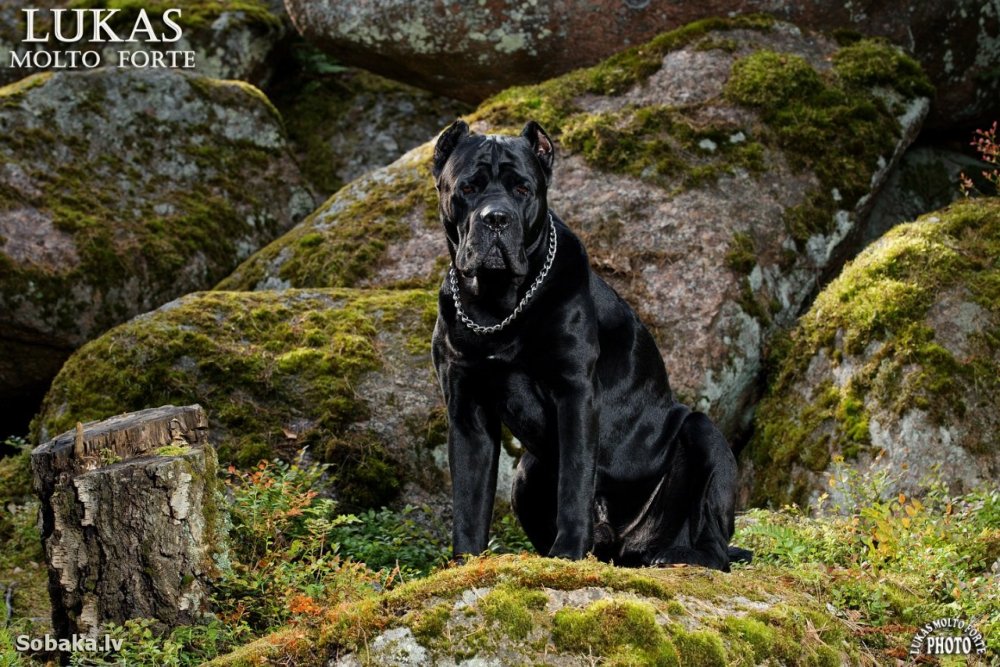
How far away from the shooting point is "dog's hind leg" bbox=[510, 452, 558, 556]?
19.1 ft

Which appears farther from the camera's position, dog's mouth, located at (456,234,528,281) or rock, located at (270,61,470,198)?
rock, located at (270,61,470,198)

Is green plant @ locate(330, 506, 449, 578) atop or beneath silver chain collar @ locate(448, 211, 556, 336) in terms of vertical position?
beneath

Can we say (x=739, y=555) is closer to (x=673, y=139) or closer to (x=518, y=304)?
(x=518, y=304)

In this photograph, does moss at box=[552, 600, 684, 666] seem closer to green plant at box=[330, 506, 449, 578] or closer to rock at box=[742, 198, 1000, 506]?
green plant at box=[330, 506, 449, 578]

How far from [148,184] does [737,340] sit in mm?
6548

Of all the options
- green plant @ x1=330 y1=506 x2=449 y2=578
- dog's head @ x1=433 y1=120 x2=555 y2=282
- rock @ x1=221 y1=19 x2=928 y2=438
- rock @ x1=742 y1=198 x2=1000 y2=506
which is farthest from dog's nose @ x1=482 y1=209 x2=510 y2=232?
rock @ x1=221 y1=19 x2=928 y2=438

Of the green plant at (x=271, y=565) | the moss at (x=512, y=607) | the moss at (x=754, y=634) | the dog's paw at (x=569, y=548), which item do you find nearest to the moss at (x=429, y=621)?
the moss at (x=512, y=607)

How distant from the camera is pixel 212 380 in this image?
28.5 feet

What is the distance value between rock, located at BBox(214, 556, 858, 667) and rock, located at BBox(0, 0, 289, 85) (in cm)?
1105

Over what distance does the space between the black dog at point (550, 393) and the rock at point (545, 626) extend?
26.8 inches

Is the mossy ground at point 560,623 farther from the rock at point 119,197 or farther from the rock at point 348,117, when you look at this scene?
the rock at point 348,117

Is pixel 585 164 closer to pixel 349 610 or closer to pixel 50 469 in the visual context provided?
pixel 50 469

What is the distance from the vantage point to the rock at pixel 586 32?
12.2m

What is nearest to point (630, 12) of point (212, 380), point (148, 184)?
point (148, 184)
